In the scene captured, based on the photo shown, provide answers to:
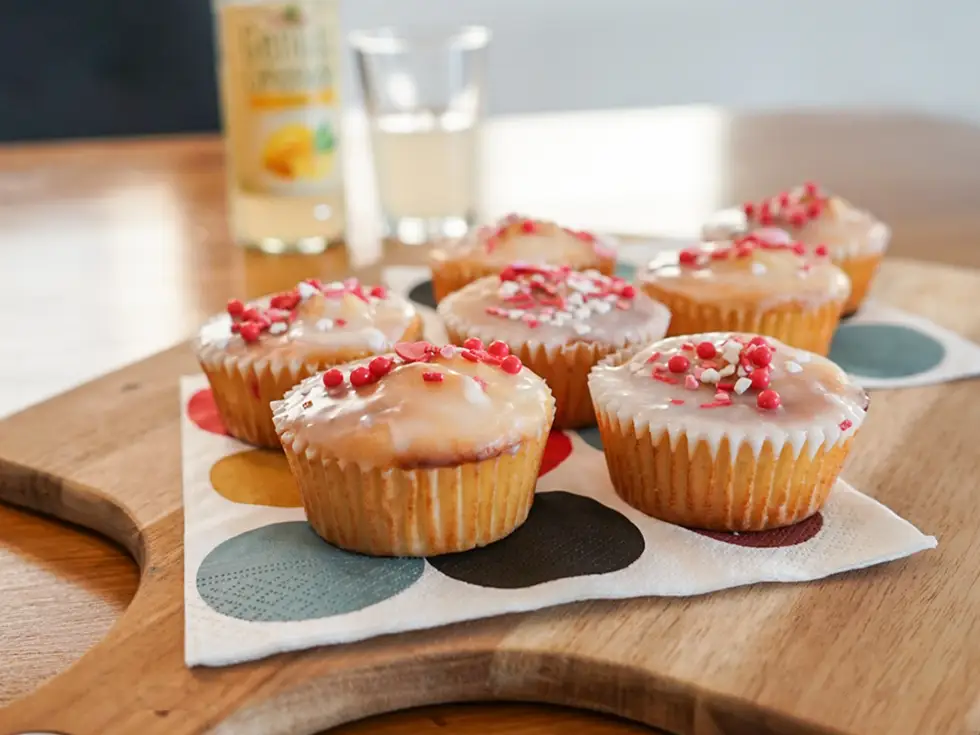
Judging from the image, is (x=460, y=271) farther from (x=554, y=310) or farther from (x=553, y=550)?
(x=553, y=550)

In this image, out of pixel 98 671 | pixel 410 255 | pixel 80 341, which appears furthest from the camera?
pixel 410 255

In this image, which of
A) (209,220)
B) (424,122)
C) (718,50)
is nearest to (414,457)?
(424,122)

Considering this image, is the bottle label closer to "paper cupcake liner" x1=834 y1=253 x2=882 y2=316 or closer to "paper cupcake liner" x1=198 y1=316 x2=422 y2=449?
"paper cupcake liner" x1=198 y1=316 x2=422 y2=449

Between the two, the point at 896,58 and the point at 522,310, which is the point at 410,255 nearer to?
the point at 522,310

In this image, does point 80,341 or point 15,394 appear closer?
point 15,394

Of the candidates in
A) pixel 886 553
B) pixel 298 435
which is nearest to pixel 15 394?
pixel 298 435
